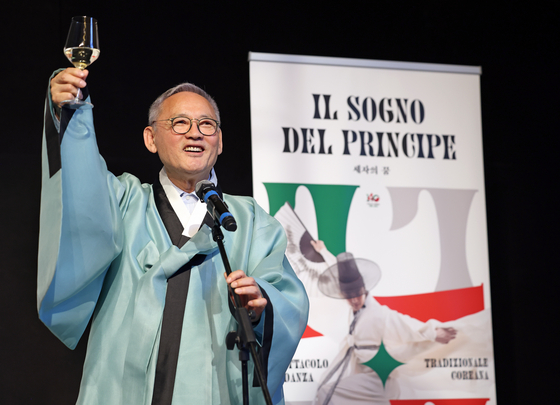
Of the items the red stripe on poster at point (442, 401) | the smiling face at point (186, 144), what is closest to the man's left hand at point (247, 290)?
the smiling face at point (186, 144)

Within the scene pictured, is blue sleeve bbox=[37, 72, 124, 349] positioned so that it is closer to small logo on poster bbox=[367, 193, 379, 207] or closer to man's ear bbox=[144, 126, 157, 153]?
man's ear bbox=[144, 126, 157, 153]

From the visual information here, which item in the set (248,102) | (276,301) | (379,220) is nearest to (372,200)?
(379,220)

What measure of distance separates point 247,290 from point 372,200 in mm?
1701

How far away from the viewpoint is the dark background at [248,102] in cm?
281

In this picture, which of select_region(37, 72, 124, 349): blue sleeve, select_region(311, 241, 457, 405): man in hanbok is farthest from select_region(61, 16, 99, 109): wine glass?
select_region(311, 241, 457, 405): man in hanbok

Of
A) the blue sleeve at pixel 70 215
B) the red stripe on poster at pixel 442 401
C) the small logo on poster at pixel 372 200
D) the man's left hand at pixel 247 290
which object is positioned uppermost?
the small logo on poster at pixel 372 200

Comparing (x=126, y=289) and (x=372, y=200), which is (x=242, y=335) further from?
(x=372, y=200)

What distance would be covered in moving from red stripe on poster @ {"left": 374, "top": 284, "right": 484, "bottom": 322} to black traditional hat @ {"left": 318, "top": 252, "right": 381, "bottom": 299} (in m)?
0.10

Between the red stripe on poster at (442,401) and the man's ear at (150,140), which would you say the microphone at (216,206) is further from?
the red stripe on poster at (442,401)

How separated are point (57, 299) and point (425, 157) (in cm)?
212

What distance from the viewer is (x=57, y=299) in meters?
1.57

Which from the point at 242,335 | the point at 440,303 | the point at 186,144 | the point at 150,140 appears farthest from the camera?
the point at 440,303

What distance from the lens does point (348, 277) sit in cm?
292

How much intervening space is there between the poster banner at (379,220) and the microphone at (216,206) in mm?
1331
